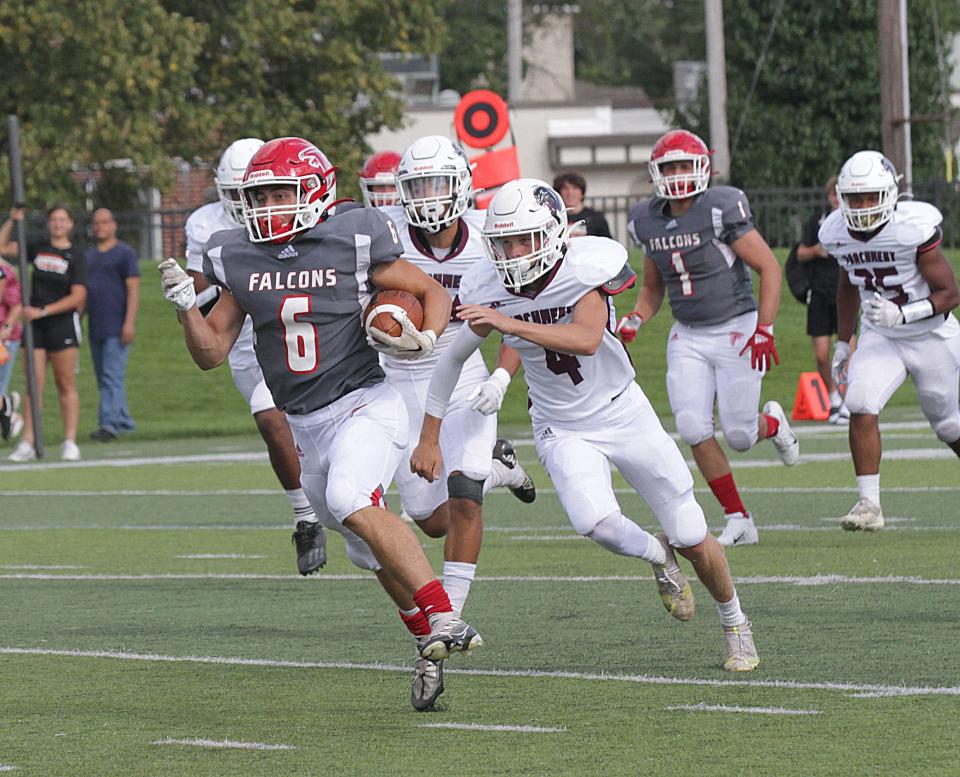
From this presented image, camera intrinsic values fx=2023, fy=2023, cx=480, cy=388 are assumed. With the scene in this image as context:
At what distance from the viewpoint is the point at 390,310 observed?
589 cm

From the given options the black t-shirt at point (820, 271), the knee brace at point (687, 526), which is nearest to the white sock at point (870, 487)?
the knee brace at point (687, 526)

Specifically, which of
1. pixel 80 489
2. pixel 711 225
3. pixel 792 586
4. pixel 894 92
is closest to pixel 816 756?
pixel 792 586

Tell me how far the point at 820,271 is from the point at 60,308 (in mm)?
5943

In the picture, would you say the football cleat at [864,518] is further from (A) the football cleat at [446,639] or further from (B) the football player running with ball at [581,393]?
(A) the football cleat at [446,639]

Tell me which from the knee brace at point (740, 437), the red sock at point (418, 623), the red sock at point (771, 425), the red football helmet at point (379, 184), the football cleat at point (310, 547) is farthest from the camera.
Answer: the red sock at point (771, 425)

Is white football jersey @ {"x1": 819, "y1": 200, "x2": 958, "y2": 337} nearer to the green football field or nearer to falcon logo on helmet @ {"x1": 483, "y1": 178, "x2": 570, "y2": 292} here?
the green football field

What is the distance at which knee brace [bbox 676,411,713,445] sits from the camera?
9164 millimetres

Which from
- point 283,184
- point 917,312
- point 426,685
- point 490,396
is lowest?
point 426,685

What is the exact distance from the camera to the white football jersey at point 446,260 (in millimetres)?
7562

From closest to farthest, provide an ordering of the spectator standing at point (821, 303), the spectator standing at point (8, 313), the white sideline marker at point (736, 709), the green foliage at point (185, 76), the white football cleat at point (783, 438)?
the white sideline marker at point (736, 709) → the white football cleat at point (783, 438) → the spectator standing at point (8, 313) → the spectator standing at point (821, 303) → the green foliage at point (185, 76)

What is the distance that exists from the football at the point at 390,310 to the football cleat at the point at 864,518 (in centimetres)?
370

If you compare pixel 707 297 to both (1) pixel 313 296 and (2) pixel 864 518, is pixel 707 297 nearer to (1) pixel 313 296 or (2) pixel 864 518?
(2) pixel 864 518

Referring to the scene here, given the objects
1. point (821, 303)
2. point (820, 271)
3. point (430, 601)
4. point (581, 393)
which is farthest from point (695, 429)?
point (820, 271)

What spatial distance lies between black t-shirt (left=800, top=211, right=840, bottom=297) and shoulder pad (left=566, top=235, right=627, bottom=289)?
389 inches
